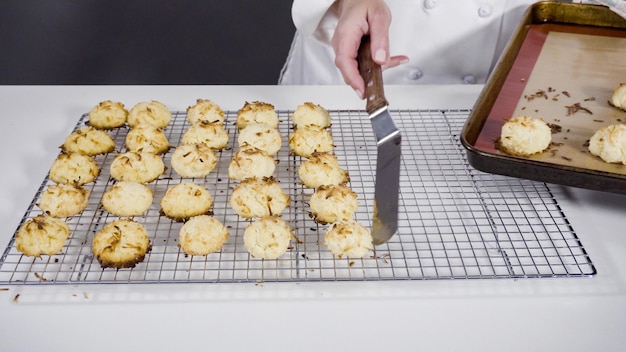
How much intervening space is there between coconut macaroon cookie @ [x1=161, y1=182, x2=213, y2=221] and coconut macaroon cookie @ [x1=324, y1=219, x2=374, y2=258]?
0.30 m

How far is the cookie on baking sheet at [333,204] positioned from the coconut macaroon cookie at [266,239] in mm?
111

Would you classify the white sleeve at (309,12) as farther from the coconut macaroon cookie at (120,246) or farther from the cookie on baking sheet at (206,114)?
the coconut macaroon cookie at (120,246)

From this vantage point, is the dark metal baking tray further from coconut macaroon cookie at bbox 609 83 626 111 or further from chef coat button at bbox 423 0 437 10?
chef coat button at bbox 423 0 437 10

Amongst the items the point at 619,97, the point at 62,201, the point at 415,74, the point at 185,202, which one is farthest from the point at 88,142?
the point at 619,97

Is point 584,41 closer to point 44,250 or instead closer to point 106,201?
point 106,201

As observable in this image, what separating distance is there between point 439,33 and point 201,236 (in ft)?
3.71

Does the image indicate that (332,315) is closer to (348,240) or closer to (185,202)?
(348,240)

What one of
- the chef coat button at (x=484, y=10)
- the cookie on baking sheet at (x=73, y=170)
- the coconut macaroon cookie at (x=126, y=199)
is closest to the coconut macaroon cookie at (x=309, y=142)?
the coconut macaroon cookie at (x=126, y=199)

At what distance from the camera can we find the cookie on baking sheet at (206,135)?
1645 mm

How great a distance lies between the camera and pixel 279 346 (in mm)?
1147

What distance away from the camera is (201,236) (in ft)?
4.25

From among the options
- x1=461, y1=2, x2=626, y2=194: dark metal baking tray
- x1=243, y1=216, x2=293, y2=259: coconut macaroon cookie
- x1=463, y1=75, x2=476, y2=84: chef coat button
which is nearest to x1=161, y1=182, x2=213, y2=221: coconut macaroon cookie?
x1=243, y1=216, x2=293, y2=259: coconut macaroon cookie

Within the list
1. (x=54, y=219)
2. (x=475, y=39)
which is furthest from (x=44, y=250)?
(x=475, y=39)

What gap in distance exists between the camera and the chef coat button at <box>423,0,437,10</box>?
197cm
